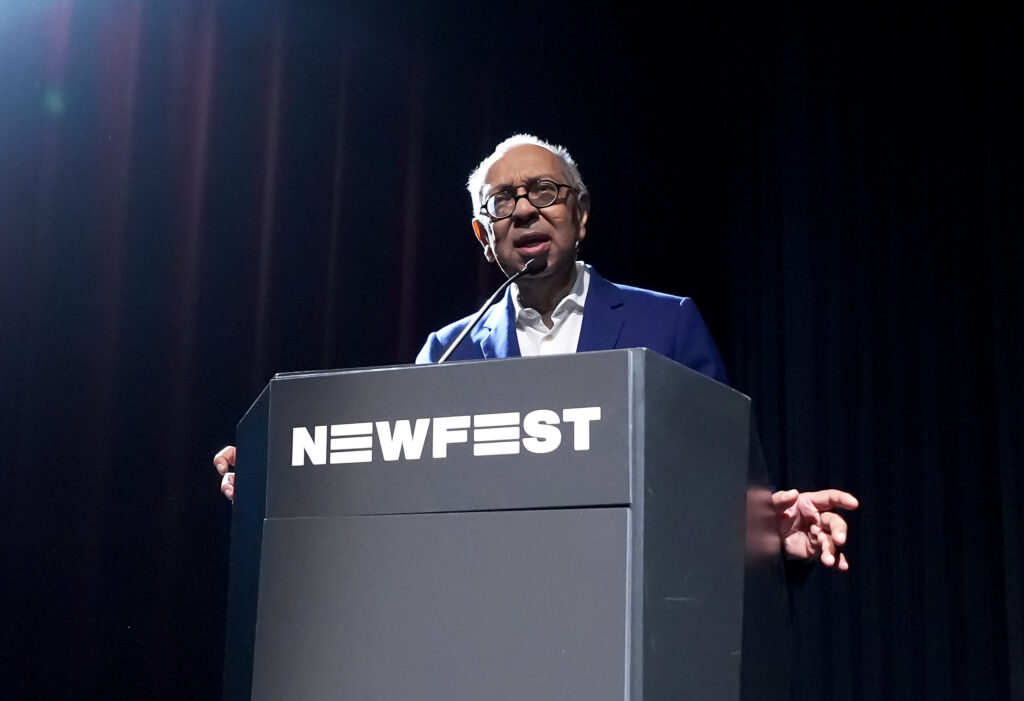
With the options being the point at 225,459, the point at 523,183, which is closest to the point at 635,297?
the point at 523,183

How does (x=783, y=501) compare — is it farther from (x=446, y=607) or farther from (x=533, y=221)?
(x=533, y=221)

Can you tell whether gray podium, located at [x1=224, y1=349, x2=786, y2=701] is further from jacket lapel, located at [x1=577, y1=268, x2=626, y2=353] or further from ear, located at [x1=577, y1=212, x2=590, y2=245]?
ear, located at [x1=577, y1=212, x2=590, y2=245]

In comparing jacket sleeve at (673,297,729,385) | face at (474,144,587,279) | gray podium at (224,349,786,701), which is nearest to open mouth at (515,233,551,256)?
face at (474,144,587,279)

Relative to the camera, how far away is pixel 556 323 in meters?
2.03

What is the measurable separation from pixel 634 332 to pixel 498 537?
969mm

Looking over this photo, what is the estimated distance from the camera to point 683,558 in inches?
37.7

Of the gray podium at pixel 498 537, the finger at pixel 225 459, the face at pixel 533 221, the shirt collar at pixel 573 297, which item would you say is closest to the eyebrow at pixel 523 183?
the face at pixel 533 221

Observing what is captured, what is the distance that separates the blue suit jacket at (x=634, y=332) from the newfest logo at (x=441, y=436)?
842 mm

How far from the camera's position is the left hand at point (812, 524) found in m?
1.27

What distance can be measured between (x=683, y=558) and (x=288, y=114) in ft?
7.80

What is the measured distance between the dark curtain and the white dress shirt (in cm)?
101

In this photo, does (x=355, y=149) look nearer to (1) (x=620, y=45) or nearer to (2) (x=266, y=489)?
(1) (x=620, y=45)

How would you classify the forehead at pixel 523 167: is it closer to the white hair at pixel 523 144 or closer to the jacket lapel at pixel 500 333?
the white hair at pixel 523 144

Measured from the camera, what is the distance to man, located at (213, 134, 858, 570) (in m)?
1.87
